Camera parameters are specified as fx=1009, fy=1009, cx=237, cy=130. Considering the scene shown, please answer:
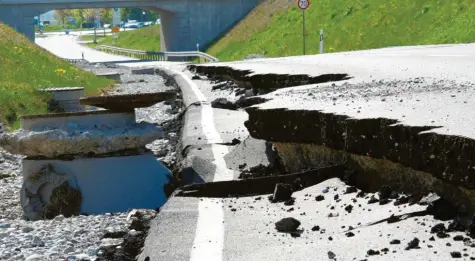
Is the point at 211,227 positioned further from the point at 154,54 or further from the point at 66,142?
the point at 154,54

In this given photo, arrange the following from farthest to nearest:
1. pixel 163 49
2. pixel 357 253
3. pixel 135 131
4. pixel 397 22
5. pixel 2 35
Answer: pixel 163 49 < pixel 397 22 < pixel 2 35 < pixel 135 131 < pixel 357 253

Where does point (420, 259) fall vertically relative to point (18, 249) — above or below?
above

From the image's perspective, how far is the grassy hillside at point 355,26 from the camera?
120ft

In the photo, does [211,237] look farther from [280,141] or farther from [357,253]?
[280,141]

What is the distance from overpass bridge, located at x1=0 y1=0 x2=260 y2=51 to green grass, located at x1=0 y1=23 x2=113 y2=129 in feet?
101

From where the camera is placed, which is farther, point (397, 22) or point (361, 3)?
point (361, 3)

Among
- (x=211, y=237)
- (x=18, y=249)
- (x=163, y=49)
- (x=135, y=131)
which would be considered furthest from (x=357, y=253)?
(x=163, y=49)

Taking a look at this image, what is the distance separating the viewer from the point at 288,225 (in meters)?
5.31

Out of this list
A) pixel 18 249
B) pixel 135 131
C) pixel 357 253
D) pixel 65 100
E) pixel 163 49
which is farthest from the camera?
pixel 163 49

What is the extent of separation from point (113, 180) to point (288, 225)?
566 cm

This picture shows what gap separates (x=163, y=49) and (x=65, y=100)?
188ft

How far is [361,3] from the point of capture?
1921 inches

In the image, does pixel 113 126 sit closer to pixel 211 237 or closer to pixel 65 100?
pixel 211 237

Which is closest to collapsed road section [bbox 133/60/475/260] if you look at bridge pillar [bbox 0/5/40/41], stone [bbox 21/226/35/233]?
stone [bbox 21/226/35/233]
